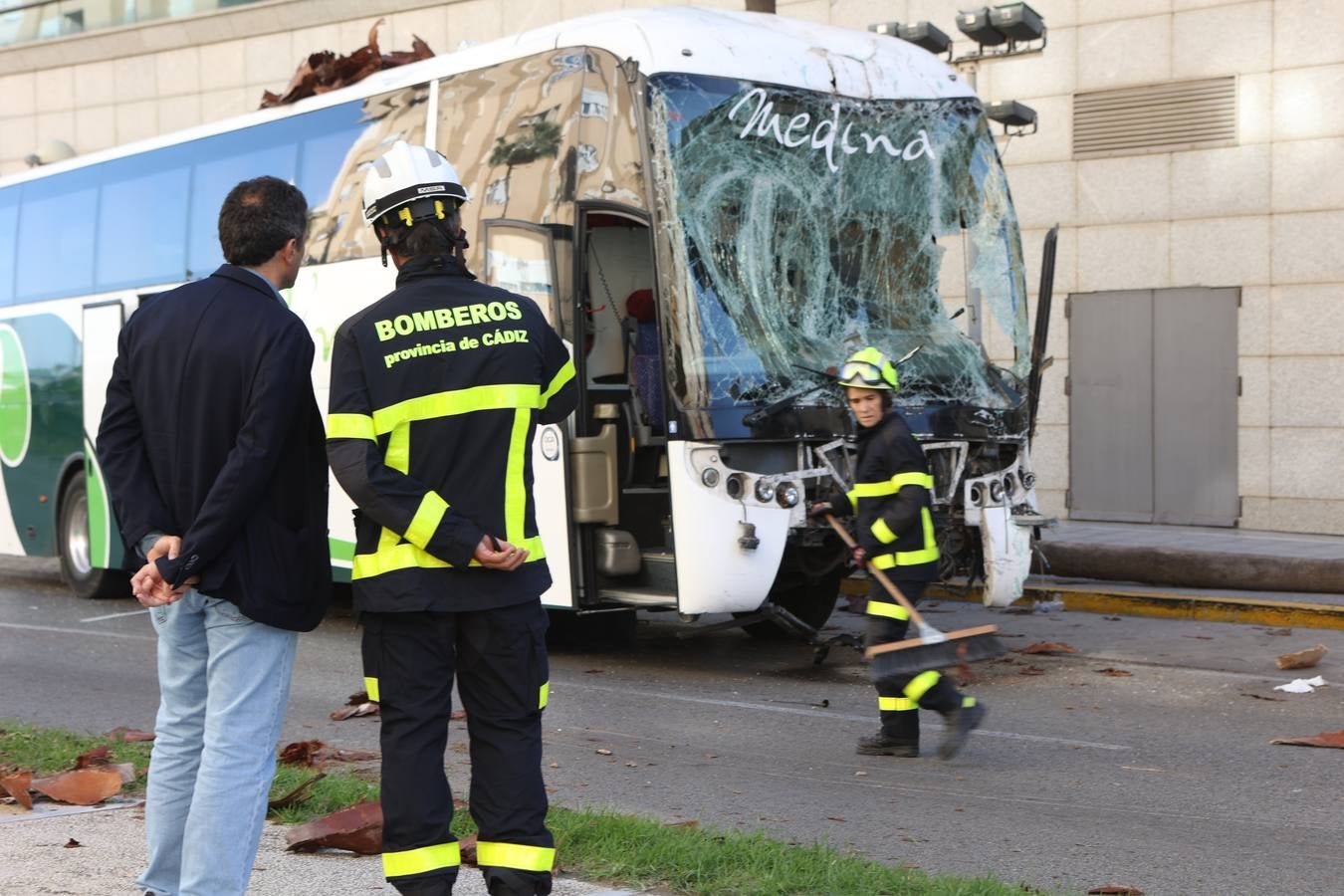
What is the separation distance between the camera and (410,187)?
420 cm

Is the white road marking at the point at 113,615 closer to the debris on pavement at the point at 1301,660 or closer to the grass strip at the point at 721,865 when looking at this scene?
the grass strip at the point at 721,865

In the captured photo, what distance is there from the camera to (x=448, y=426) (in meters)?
4.14

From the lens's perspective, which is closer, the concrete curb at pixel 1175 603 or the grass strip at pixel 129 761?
the grass strip at pixel 129 761

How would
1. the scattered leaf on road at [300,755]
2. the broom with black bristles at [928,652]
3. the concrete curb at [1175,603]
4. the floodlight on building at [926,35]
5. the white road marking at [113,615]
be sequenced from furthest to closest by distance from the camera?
the floodlight on building at [926,35] → the white road marking at [113,615] → the concrete curb at [1175,603] → the broom with black bristles at [928,652] → the scattered leaf on road at [300,755]

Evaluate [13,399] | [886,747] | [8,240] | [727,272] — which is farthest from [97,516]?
[886,747]

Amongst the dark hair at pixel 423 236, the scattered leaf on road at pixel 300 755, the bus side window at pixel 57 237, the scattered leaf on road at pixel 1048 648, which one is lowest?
the scattered leaf on road at pixel 1048 648

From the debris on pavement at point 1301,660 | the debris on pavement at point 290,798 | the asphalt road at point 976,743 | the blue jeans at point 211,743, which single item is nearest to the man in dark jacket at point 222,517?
the blue jeans at point 211,743

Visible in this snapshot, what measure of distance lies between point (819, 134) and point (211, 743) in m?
6.75

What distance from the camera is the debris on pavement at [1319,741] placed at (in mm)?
7457

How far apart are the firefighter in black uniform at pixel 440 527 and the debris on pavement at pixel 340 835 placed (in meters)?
1.19

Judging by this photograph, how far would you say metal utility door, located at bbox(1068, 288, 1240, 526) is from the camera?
1748cm

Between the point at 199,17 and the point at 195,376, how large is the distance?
23886mm

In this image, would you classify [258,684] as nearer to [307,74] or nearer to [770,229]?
[770,229]

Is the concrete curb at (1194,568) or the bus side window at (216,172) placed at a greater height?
the bus side window at (216,172)
